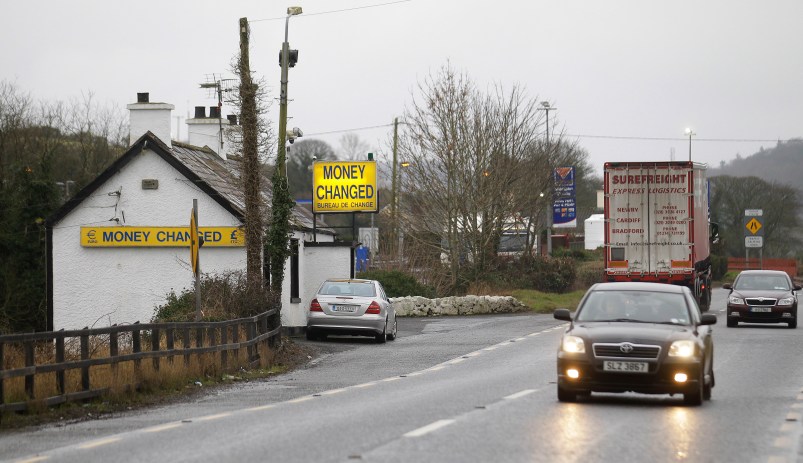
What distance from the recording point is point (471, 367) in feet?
73.9

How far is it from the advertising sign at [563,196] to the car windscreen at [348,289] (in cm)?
2816

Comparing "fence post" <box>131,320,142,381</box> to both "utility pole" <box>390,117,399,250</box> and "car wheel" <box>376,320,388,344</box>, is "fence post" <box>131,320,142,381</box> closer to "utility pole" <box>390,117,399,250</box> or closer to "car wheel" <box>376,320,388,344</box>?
"car wheel" <box>376,320,388,344</box>

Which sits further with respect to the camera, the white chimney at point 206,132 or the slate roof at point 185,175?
the white chimney at point 206,132

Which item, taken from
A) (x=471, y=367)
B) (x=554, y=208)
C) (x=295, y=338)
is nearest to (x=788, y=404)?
(x=471, y=367)

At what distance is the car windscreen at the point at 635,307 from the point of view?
→ 15492 millimetres

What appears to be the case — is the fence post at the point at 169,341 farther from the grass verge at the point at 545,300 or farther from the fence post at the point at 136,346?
the grass verge at the point at 545,300

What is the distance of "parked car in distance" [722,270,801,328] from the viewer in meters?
34.1

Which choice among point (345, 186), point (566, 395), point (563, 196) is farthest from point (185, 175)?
point (563, 196)

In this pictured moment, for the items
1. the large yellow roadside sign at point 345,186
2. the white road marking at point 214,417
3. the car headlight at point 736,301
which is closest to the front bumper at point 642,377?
the white road marking at point 214,417

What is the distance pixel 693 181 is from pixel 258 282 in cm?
1303

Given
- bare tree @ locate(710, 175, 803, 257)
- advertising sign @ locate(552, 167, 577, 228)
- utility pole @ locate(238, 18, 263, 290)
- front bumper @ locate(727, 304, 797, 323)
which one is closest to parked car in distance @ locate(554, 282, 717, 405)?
utility pole @ locate(238, 18, 263, 290)

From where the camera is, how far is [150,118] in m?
39.2

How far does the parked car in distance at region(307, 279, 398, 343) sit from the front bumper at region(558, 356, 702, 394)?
49.6ft

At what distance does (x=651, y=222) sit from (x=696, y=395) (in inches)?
774
